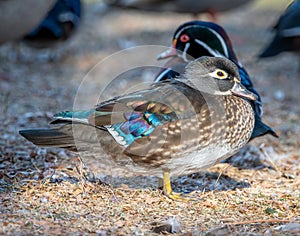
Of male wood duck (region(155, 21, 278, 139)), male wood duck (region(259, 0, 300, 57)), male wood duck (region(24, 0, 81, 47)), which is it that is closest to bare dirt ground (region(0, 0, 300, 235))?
male wood duck (region(259, 0, 300, 57))

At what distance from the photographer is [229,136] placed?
343cm

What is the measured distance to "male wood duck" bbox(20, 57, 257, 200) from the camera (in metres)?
3.33

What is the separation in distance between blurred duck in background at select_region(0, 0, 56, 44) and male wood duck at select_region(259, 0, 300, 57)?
254 centimetres

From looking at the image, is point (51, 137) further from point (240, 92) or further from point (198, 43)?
point (198, 43)

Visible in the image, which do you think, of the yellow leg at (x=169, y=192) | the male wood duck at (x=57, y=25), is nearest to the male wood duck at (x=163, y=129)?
the yellow leg at (x=169, y=192)

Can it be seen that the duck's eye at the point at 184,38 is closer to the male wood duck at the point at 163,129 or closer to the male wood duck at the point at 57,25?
the male wood duck at the point at 163,129

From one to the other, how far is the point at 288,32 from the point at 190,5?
2486mm

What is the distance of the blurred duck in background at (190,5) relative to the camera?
8.92m

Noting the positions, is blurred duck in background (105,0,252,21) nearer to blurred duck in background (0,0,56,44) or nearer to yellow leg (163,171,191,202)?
blurred duck in background (0,0,56,44)

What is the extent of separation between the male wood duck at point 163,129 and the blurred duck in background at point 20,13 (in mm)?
3402

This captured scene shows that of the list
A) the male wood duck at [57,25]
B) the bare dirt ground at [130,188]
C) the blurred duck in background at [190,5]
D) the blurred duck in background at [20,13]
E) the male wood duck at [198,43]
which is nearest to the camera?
the bare dirt ground at [130,188]

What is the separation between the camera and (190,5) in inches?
352

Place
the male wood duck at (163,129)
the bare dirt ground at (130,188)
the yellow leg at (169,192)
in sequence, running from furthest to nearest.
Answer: the yellow leg at (169,192) < the male wood duck at (163,129) < the bare dirt ground at (130,188)

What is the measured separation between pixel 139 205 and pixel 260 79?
14.3ft
